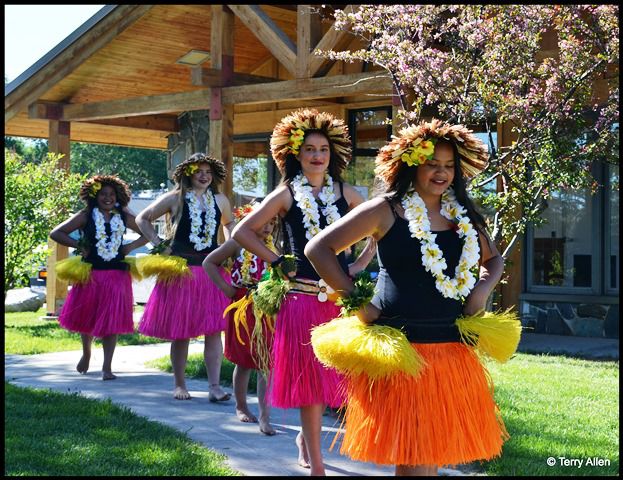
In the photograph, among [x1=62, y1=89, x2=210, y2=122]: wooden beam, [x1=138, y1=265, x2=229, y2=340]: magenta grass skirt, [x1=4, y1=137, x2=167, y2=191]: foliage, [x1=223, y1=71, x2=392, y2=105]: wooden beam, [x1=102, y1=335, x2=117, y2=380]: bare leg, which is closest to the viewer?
[x1=138, y1=265, x2=229, y2=340]: magenta grass skirt

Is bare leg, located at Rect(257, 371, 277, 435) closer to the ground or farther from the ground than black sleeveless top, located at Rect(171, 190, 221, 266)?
closer to the ground

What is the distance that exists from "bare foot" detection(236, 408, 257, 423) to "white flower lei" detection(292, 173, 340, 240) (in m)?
1.72

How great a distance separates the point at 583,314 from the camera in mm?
11008

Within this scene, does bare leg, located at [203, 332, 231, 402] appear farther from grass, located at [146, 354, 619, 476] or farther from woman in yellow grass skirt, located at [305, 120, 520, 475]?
woman in yellow grass skirt, located at [305, 120, 520, 475]

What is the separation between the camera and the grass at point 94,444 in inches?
185

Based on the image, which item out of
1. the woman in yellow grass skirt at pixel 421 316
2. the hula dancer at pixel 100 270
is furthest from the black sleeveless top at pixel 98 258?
the woman in yellow grass skirt at pixel 421 316

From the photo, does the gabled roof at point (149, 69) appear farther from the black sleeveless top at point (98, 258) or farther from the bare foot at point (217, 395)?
the bare foot at point (217, 395)

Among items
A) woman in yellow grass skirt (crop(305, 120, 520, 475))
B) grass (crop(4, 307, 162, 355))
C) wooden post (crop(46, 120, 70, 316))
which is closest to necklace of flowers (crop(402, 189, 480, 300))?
woman in yellow grass skirt (crop(305, 120, 520, 475))

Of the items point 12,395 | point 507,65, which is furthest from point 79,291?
point 507,65

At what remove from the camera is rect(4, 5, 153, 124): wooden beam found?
1202 centimetres

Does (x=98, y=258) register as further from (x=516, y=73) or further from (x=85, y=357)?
(x=516, y=73)

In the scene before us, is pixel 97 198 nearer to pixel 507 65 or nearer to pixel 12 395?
pixel 12 395

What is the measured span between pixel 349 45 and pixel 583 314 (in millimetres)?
4842

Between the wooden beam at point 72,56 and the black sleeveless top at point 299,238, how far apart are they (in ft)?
25.5
